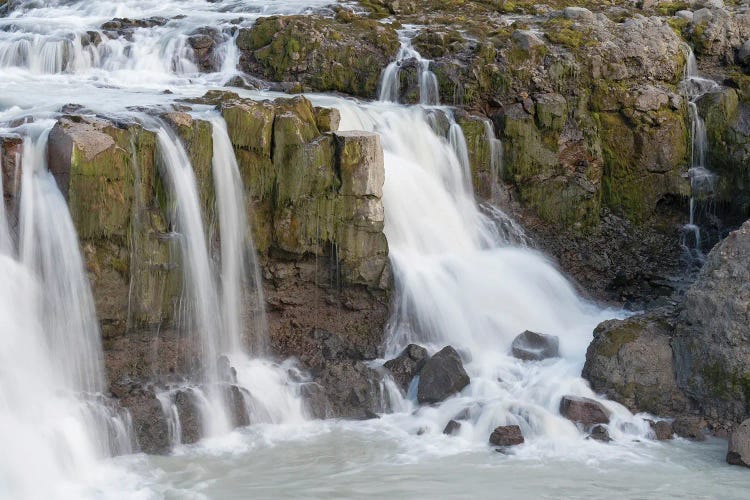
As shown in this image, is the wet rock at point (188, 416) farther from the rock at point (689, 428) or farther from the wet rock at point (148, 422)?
the rock at point (689, 428)

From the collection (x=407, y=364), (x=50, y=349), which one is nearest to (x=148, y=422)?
(x=50, y=349)

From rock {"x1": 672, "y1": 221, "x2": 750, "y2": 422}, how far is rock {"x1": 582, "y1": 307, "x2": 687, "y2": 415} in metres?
0.15

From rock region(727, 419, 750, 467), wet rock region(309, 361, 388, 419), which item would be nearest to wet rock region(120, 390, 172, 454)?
wet rock region(309, 361, 388, 419)

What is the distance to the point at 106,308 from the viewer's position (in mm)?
9789

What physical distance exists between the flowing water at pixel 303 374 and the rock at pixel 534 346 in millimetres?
161

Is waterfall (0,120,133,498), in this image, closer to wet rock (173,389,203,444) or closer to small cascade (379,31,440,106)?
wet rock (173,389,203,444)

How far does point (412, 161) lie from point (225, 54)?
504cm

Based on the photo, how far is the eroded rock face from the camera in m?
15.9

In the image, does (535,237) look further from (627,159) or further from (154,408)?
(154,408)

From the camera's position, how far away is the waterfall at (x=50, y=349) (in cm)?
862

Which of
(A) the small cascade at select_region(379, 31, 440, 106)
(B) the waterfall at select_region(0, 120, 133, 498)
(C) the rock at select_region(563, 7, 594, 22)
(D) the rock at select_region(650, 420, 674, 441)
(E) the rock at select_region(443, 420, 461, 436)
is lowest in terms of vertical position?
(D) the rock at select_region(650, 420, 674, 441)

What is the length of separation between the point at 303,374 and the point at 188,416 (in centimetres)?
164

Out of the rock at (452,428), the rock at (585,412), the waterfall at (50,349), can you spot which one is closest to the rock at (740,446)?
the rock at (585,412)

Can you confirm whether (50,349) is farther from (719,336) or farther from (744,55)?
(744,55)
